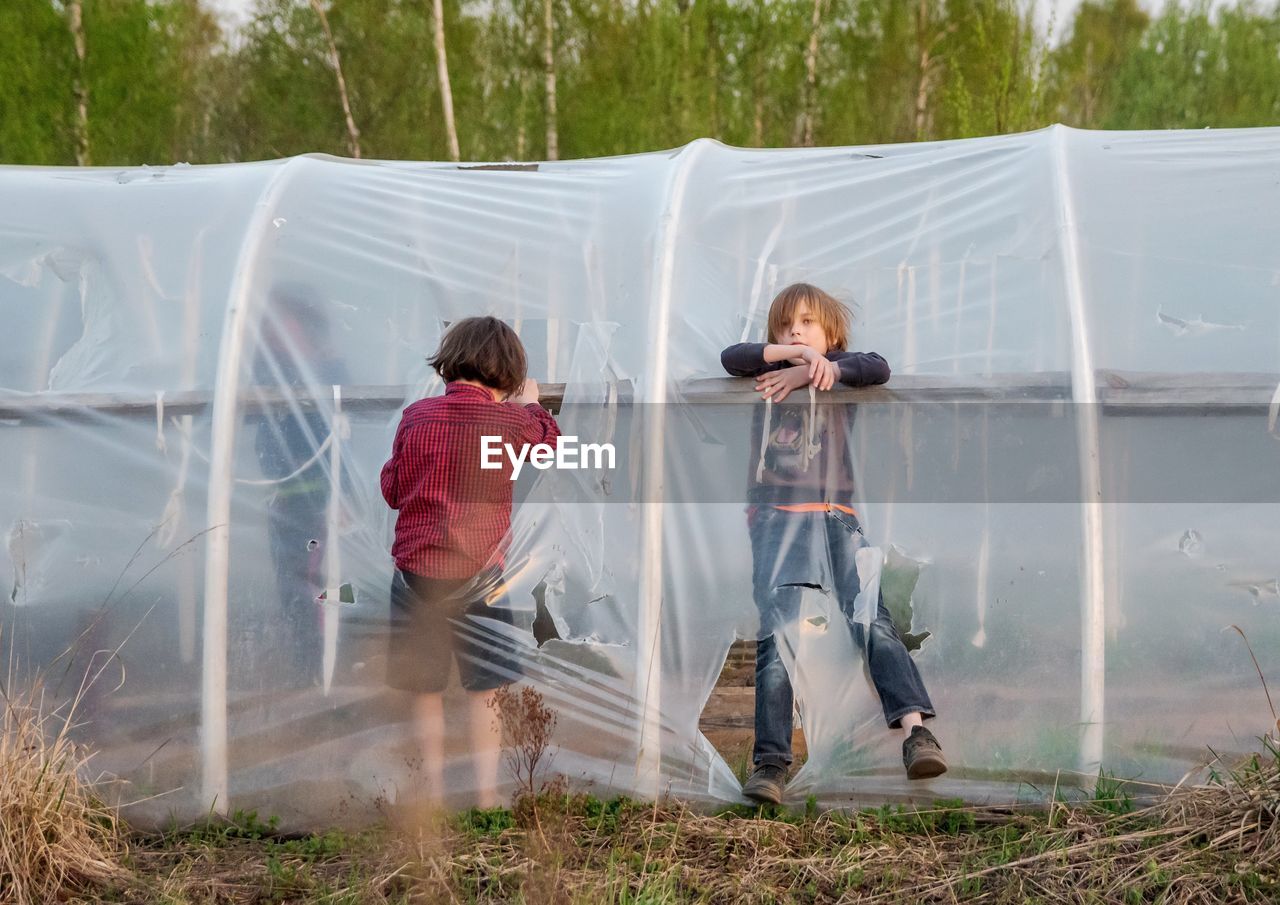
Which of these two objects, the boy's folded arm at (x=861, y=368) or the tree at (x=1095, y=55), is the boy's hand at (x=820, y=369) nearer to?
the boy's folded arm at (x=861, y=368)

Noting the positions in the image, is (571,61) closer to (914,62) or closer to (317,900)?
(914,62)

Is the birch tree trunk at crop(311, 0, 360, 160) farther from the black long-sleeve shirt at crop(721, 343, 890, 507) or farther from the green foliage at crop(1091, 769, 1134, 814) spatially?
the green foliage at crop(1091, 769, 1134, 814)

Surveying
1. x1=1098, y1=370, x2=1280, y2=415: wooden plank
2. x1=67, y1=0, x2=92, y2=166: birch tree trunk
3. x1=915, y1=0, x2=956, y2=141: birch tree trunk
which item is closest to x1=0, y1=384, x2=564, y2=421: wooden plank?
x1=1098, y1=370, x2=1280, y2=415: wooden plank

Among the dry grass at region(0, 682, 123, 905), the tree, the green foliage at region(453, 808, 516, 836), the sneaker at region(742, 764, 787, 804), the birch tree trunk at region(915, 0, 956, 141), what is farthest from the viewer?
the tree

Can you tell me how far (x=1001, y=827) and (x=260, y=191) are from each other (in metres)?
3.80

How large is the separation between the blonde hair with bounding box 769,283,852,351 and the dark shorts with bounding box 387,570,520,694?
4.46 ft

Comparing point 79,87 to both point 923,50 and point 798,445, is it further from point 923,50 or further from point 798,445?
point 798,445

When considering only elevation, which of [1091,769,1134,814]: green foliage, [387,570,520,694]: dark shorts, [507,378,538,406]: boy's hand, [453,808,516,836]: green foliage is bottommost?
[453,808,516,836]: green foliage

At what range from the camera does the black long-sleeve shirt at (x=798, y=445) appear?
4324 mm

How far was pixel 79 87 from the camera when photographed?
14.3m

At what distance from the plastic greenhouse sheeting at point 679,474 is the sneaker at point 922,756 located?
214mm

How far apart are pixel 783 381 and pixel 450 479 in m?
1.21

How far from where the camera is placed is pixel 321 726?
4434 millimetres

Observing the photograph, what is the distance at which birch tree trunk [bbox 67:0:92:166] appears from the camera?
14.1 m
